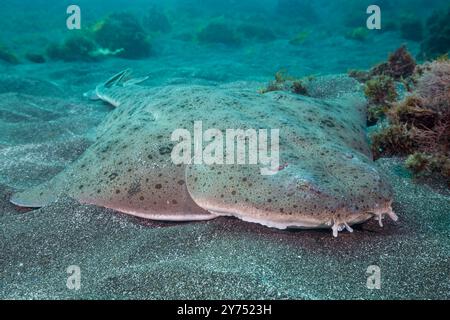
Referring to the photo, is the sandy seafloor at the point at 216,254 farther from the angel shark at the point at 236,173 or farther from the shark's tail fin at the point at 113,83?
the shark's tail fin at the point at 113,83

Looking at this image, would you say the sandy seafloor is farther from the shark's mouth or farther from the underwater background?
the shark's mouth

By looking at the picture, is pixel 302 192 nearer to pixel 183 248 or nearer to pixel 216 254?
pixel 216 254

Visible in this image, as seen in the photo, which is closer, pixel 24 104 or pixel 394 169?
pixel 394 169

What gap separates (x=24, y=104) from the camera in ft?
27.2

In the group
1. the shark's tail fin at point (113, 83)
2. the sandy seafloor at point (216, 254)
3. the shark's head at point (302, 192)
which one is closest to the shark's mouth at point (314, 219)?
the shark's head at point (302, 192)

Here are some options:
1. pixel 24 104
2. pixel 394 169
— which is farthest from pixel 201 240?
pixel 24 104

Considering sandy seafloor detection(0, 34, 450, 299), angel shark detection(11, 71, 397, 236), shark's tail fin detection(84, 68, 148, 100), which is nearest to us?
sandy seafloor detection(0, 34, 450, 299)

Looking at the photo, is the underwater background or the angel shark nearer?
the underwater background

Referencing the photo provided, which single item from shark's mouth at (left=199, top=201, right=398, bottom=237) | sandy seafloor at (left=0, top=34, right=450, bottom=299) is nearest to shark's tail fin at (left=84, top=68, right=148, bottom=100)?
sandy seafloor at (left=0, top=34, right=450, bottom=299)

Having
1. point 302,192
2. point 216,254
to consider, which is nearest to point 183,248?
point 216,254

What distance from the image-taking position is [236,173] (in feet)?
10.1

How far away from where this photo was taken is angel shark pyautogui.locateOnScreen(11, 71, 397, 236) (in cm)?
274
